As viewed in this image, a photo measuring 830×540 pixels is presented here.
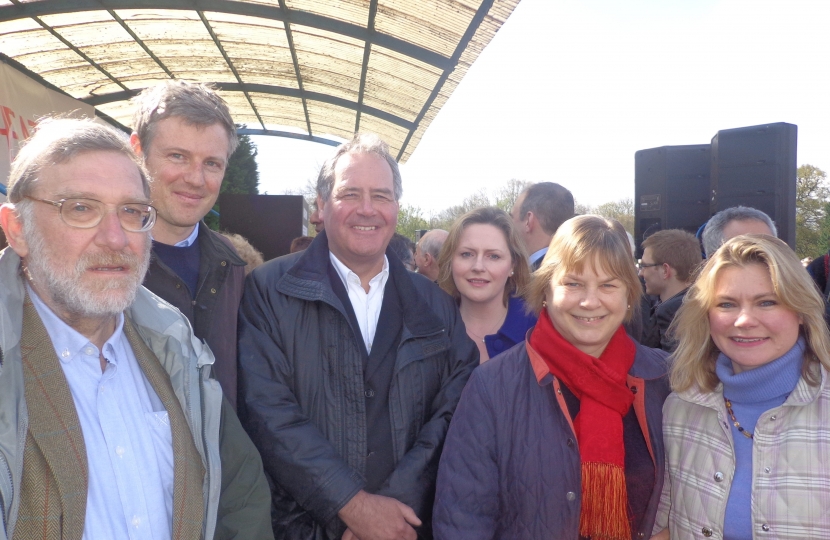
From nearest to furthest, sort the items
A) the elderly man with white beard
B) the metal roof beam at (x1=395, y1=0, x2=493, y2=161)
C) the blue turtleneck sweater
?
the elderly man with white beard → the blue turtleneck sweater → the metal roof beam at (x1=395, y1=0, x2=493, y2=161)

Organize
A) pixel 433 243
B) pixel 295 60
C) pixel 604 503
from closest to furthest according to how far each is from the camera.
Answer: pixel 604 503
pixel 433 243
pixel 295 60

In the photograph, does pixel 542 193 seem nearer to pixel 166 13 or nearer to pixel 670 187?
pixel 670 187

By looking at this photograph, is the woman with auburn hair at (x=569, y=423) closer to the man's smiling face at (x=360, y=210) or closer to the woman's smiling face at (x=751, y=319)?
the woman's smiling face at (x=751, y=319)

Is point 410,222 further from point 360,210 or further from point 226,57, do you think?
point 360,210

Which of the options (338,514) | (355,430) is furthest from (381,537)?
(355,430)

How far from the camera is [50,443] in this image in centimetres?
165

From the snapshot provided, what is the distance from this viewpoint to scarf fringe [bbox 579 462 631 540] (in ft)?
7.46

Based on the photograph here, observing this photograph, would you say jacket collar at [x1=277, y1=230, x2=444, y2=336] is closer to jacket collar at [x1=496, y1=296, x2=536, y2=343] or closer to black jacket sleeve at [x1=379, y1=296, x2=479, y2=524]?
black jacket sleeve at [x1=379, y1=296, x2=479, y2=524]

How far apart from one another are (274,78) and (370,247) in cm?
709

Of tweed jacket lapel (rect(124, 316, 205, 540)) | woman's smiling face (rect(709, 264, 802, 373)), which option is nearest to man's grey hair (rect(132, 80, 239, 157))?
tweed jacket lapel (rect(124, 316, 205, 540))

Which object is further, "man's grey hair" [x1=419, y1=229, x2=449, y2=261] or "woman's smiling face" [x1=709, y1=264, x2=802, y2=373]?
"man's grey hair" [x1=419, y1=229, x2=449, y2=261]

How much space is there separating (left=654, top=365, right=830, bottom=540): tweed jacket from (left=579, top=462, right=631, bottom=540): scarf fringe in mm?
254

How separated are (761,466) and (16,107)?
7.69 m

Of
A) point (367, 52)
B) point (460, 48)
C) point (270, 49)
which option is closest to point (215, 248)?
point (460, 48)
